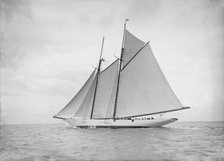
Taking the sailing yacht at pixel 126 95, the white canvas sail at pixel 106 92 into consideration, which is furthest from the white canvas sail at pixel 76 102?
the white canvas sail at pixel 106 92

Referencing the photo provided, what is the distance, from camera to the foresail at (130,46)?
53281 millimetres

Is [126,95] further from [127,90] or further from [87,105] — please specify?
[87,105]

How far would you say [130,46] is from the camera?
53.8 meters

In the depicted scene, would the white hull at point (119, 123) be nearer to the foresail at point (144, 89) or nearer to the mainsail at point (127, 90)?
the mainsail at point (127, 90)

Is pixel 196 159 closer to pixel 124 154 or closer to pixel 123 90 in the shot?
pixel 124 154

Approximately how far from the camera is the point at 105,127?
53000 millimetres

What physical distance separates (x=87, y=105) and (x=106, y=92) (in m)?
4.92

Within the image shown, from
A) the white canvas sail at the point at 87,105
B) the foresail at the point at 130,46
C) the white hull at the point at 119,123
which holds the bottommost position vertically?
the white hull at the point at 119,123

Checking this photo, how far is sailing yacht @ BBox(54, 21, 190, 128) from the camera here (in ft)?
160

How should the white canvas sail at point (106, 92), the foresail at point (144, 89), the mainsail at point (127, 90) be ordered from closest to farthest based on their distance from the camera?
the foresail at point (144, 89)
the mainsail at point (127, 90)
the white canvas sail at point (106, 92)

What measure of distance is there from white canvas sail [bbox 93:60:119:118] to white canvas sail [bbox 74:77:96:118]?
163 centimetres

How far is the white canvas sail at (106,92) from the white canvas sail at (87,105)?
1.63m

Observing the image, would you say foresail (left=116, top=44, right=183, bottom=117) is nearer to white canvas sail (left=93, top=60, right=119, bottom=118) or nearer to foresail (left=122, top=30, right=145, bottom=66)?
white canvas sail (left=93, top=60, right=119, bottom=118)

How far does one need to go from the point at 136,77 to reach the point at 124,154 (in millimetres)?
A: 29630
